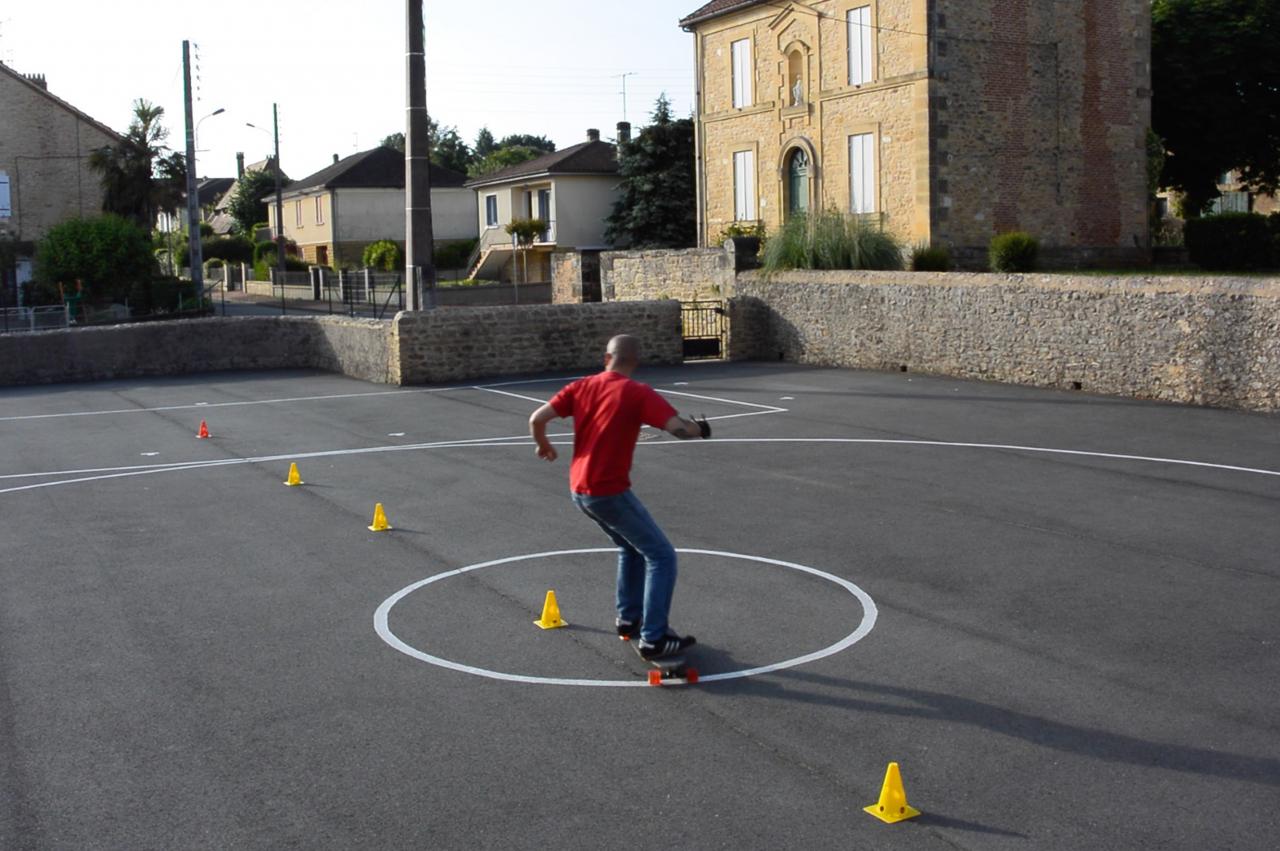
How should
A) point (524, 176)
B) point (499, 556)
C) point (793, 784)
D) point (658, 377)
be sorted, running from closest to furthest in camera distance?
point (793, 784) < point (499, 556) < point (658, 377) < point (524, 176)

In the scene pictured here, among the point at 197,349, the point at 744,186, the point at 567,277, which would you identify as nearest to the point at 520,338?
the point at 197,349

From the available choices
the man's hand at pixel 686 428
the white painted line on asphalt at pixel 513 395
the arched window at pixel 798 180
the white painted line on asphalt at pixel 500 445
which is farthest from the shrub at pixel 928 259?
the man's hand at pixel 686 428

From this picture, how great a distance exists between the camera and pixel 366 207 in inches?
2987

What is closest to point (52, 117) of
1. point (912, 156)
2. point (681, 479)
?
point (912, 156)

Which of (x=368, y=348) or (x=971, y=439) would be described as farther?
(x=368, y=348)

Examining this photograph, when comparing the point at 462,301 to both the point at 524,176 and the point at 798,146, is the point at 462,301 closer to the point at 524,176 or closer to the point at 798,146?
the point at 524,176

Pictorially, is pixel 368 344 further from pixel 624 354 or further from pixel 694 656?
pixel 694 656

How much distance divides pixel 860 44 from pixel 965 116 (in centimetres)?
377

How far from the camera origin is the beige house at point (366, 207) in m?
75.4

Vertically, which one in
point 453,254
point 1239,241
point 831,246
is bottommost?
point 831,246

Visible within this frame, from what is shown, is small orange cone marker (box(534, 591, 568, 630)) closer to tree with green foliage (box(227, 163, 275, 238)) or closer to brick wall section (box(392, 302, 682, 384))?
brick wall section (box(392, 302, 682, 384))

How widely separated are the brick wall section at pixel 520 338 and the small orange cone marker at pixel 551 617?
17.5 metres

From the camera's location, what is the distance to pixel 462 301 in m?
53.0

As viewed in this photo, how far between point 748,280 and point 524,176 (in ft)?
113
